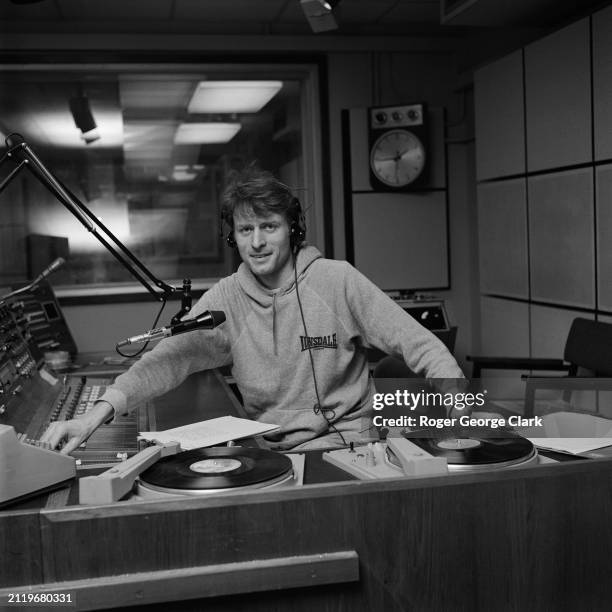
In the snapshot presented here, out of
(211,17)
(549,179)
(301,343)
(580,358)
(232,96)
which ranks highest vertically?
(211,17)

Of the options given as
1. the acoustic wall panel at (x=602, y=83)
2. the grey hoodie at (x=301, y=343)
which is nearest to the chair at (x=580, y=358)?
the acoustic wall panel at (x=602, y=83)

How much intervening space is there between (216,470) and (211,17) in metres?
4.27

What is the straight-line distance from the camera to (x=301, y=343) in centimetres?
217

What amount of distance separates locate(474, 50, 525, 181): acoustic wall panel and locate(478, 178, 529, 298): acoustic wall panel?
11 centimetres

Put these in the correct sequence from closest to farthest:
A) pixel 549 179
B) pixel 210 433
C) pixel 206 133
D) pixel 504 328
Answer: pixel 210 433 → pixel 549 179 → pixel 504 328 → pixel 206 133

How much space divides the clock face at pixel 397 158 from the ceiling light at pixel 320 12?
201cm

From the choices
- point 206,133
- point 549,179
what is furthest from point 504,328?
point 206,133

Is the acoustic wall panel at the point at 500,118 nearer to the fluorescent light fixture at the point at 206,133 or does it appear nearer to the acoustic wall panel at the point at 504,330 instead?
the acoustic wall panel at the point at 504,330

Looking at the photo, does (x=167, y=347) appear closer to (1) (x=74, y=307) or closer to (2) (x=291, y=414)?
(2) (x=291, y=414)

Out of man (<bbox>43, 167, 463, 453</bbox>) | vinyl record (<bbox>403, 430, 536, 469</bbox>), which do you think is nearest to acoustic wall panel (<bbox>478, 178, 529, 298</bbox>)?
man (<bbox>43, 167, 463, 453</bbox>)

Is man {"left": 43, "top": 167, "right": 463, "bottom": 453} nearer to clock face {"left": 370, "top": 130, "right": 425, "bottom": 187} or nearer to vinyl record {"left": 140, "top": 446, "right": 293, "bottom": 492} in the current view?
vinyl record {"left": 140, "top": 446, "right": 293, "bottom": 492}

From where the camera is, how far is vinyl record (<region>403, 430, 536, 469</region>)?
1.28 meters

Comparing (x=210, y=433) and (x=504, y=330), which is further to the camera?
(x=504, y=330)

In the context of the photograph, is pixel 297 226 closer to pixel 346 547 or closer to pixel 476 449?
pixel 476 449
